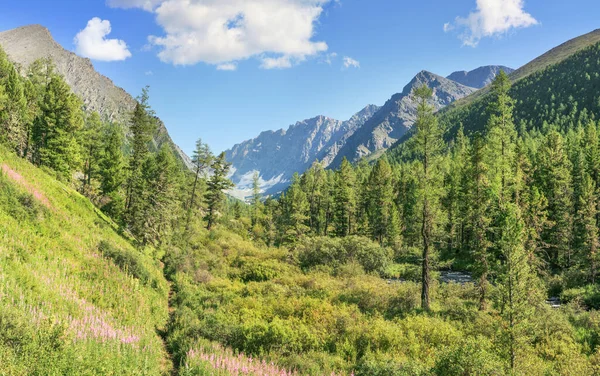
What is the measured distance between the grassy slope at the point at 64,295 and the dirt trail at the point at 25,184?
7cm

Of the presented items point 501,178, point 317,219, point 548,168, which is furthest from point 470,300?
point 317,219

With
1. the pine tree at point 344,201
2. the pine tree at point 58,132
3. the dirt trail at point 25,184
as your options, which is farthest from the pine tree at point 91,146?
the pine tree at point 344,201

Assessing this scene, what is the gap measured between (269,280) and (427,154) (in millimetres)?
17413

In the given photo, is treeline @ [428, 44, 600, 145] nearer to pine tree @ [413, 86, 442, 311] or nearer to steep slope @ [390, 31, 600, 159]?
steep slope @ [390, 31, 600, 159]

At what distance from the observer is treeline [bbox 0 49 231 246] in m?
32.8

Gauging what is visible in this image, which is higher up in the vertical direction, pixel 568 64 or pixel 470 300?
Result: pixel 568 64

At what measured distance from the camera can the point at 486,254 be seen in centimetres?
2256

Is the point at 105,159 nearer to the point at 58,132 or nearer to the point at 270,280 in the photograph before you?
the point at 58,132

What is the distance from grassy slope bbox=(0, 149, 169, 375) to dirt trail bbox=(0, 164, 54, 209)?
0.07 meters

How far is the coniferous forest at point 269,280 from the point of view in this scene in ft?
33.7

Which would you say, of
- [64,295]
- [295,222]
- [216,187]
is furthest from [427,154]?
[216,187]

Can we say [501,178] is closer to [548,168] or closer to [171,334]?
[171,334]

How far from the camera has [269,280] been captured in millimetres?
30250

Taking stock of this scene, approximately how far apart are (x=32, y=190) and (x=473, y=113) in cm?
19550
